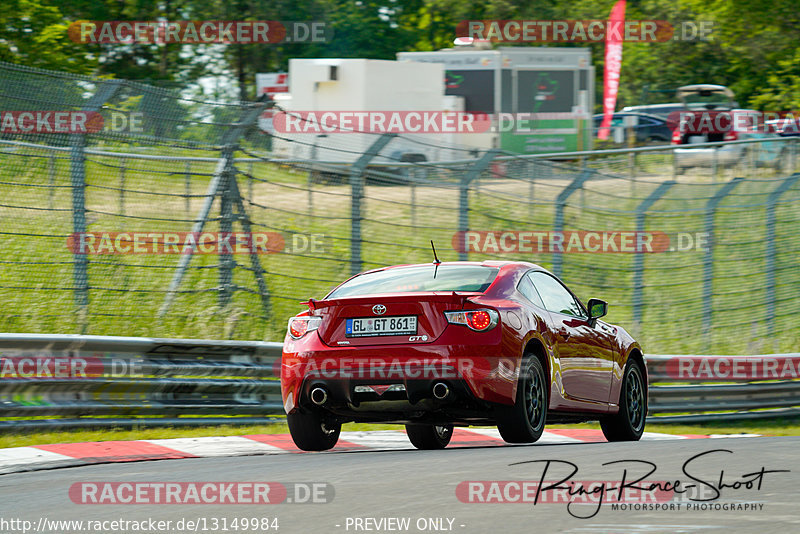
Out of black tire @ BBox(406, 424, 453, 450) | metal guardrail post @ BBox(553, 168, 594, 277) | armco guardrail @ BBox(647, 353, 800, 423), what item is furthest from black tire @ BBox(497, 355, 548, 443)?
metal guardrail post @ BBox(553, 168, 594, 277)

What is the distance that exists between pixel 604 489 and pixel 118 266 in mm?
7195

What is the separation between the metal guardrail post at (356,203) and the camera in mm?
13000

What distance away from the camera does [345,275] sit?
14.0m

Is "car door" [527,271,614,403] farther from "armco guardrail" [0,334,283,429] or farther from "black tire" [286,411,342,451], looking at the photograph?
"armco guardrail" [0,334,283,429]

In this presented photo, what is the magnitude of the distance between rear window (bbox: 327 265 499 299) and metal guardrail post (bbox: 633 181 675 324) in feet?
21.2

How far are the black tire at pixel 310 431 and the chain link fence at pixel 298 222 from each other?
3.82 metres

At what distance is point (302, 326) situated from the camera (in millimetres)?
8398

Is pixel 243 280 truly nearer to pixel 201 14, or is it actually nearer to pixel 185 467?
pixel 185 467

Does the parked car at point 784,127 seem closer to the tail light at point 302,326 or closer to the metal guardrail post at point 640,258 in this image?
the metal guardrail post at point 640,258

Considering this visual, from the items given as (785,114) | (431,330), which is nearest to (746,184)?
(431,330)

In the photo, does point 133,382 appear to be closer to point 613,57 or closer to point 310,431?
point 310,431

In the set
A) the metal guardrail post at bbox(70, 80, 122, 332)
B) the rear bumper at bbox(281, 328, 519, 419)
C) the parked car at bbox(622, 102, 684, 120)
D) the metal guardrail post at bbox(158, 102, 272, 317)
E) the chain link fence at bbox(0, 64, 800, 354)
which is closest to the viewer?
the rear bumper at bbox(281, 328, 519, 419)

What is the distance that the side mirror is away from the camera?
31.0ft

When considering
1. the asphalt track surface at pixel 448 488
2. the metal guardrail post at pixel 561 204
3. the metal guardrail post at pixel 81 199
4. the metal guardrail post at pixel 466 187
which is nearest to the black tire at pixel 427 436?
the asphalt track surface at pixel 448 488
